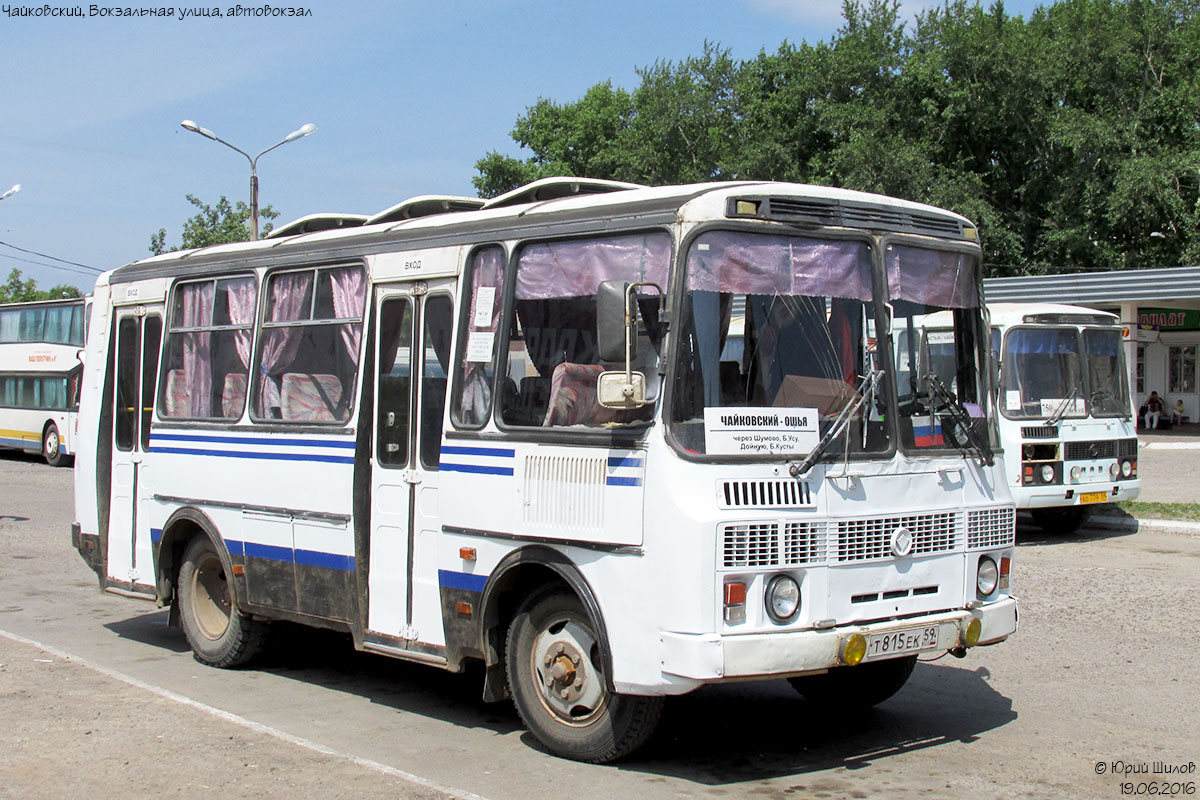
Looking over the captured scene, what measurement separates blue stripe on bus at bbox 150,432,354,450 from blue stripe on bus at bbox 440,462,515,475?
0.97m

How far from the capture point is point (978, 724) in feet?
22.2

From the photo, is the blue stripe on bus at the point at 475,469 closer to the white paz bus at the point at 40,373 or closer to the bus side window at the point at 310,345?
the bus side window at the point at 310,345

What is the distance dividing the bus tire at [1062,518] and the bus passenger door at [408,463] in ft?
35.3

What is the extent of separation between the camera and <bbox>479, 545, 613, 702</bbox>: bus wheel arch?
6014 mm

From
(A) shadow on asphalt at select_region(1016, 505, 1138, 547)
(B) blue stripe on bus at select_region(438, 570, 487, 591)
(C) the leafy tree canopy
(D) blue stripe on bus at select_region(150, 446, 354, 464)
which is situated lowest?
(A) shadow on asphalt at select_region(1016, 505, 1138, 547)

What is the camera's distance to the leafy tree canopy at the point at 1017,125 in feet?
142

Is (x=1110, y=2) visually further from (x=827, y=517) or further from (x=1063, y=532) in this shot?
(x=827, y=517)

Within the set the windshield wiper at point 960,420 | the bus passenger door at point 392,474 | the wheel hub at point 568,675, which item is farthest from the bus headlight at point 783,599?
the bus passenger door at point 392,474

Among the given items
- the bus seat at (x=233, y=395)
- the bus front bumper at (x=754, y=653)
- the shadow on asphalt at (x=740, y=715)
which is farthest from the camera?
the bus seat at (x=233, y=395)

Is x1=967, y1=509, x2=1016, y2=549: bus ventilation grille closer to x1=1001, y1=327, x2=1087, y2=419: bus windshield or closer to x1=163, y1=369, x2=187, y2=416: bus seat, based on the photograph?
x1=163, y1=369, x2=187, y2=416: bus seat

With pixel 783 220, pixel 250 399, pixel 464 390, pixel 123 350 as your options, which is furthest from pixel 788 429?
pixel 123 350

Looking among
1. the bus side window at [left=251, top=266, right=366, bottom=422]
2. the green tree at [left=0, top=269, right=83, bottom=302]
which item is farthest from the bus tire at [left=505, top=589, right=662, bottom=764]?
the green tree at [left=0, top=269, right=83, bottom=302]

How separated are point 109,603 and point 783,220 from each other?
7.86 m

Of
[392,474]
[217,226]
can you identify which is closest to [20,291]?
[217,226]
